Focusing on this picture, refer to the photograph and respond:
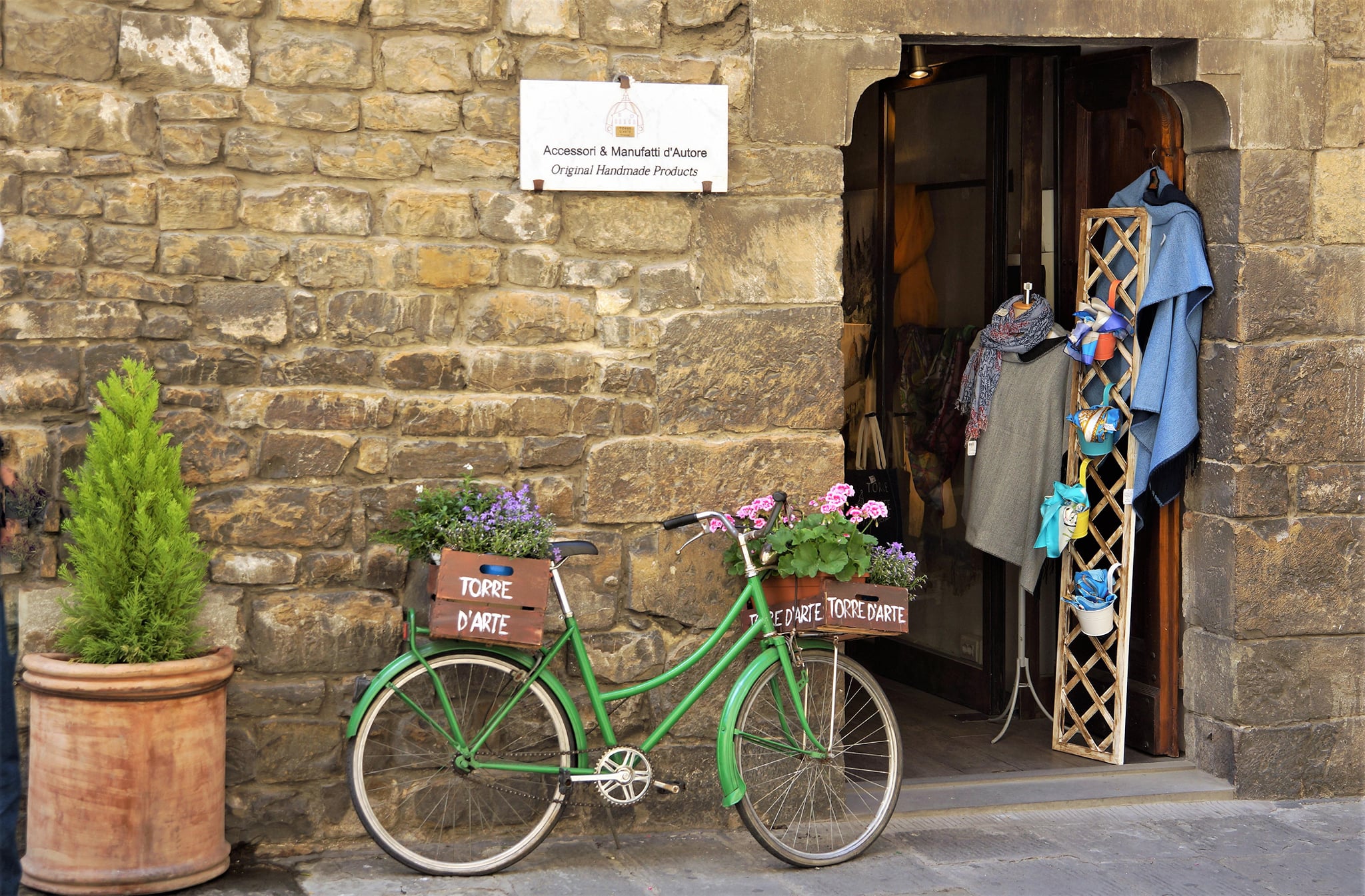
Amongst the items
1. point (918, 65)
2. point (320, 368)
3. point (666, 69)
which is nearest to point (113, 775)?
point (320, 368)

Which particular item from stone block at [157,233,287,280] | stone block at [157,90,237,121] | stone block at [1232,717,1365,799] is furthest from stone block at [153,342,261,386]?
stone block at [1232,717,1365,799]

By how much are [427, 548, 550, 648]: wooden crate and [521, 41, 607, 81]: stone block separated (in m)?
1.60

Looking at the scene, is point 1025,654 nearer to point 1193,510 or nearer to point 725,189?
point 1193,510

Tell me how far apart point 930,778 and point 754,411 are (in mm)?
1618

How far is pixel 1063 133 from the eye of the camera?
5.99 metres

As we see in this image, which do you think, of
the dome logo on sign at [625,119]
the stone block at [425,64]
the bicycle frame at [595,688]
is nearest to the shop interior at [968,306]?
the bicycle frame at [595,688]

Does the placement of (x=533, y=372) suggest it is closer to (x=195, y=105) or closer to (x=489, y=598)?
(x=489, y=598)

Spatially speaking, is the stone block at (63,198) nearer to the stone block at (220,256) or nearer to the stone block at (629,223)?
the stone block at (220,256)

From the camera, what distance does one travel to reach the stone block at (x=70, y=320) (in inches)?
169

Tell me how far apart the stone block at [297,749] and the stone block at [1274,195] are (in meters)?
3.61

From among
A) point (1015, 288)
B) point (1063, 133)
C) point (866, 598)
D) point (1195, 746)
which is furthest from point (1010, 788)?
point (1063, 133)

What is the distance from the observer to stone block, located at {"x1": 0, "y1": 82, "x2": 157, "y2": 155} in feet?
14.0

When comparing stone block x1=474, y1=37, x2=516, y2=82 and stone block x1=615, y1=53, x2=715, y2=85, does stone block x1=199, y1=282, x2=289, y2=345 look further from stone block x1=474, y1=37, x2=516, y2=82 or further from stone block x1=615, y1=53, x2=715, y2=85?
stone block x1=615, y1=53, x2=715, y2=85

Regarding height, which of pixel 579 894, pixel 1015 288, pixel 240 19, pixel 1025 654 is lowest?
pixel 579 894
